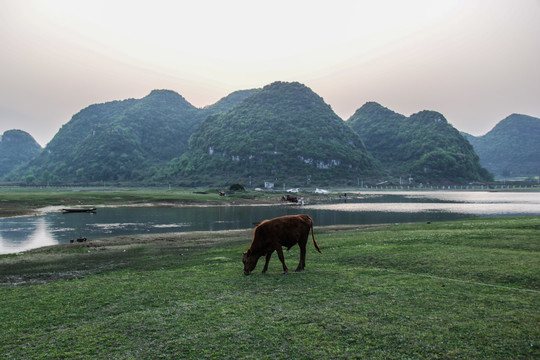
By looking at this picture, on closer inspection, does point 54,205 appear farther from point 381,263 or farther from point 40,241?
point 381,263

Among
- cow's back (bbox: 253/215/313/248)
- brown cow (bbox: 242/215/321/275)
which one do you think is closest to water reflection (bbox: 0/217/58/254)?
brown cow (bbox: 242/215/321/275)

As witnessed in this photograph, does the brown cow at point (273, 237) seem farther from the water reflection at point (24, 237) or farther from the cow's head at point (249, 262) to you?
the water reflection at point (24, 237)

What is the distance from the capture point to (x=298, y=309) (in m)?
10.3

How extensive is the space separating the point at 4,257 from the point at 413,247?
96.3 feet

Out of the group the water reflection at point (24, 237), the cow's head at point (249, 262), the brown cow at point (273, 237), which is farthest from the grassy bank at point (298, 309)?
the water reflection at point (24, 237)

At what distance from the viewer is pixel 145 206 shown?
87625mm

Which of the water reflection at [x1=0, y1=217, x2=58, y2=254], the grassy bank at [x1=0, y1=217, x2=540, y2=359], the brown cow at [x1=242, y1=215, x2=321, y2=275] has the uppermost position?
the brown cow at [x1=242, y1=215, x2=321, y2=275]

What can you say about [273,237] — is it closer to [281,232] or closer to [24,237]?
[281,232]

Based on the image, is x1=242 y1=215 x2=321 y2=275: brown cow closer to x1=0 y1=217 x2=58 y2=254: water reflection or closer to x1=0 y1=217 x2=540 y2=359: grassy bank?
x1=0 y1=217 x2=540 y2=359: grassy bank

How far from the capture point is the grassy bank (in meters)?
7.79

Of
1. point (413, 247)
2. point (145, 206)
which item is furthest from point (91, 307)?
point (145, 206)

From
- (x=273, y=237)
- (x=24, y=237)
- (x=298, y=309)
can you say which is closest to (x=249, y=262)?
(x=273, y=237)

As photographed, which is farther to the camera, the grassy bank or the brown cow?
the brown cow

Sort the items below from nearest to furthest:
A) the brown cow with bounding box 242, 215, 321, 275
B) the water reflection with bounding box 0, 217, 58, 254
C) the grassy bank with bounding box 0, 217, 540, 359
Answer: the grassy bank with bounding box 0, 217, 540, 359 < the brown cow with bounding box 242, 215, 321, 275 < the water reflection with bounding box 0, 217, 58, 254
